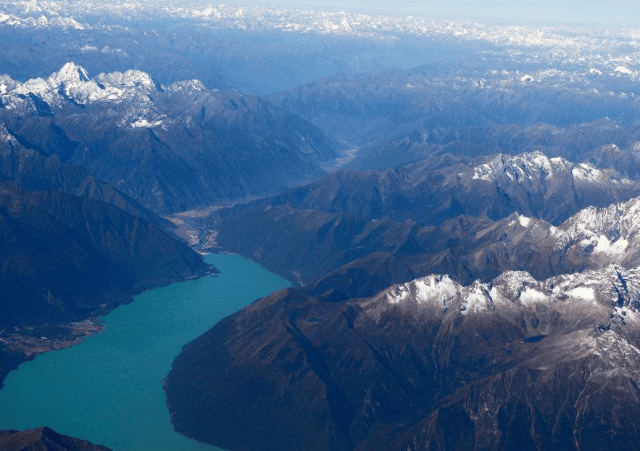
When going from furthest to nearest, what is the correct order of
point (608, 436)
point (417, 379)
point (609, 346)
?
point (417, 379) → point (609, 346) → point (608, 436)

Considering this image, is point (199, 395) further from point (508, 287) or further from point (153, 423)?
point (508, 287)

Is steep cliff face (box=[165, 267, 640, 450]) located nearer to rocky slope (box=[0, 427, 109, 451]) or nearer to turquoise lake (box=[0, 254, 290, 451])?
turquoise lake (box=[0, 254, 290, 451])

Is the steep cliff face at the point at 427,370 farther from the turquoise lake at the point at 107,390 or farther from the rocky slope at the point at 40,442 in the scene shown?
the rocky slope at the point at 40,442

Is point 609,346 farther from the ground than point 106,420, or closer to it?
farther from the ground

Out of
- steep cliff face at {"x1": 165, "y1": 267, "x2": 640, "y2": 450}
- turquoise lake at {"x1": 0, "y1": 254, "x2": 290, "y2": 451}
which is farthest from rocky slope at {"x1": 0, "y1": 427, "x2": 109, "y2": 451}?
steep cliff face at {"x1": 165, "y1": 267, "x2": 640, "y2": 450}

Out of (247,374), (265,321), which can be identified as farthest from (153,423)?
(265,321)

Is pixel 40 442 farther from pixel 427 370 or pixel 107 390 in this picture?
pixel 427 370
